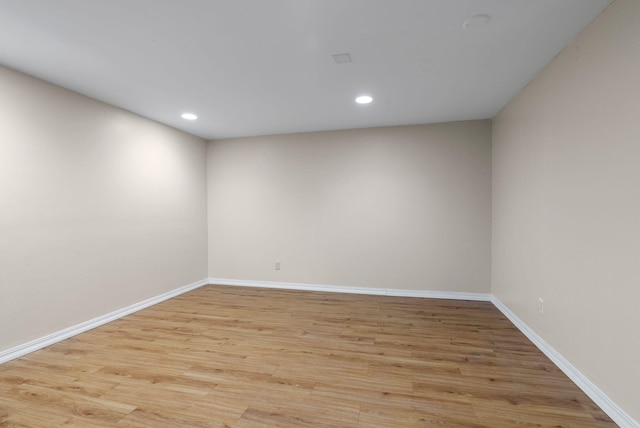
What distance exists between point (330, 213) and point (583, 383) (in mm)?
3173

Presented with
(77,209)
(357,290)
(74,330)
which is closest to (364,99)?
(357,290)

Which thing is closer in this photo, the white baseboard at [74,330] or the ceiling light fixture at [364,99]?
the white baseboard at [74,330]

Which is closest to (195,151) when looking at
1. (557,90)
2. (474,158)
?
(474,158)

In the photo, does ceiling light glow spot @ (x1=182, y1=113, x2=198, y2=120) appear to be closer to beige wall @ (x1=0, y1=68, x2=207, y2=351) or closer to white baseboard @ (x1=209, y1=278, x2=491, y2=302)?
beige wall @ (x1=0, y1=68, x2=207, y2=351)

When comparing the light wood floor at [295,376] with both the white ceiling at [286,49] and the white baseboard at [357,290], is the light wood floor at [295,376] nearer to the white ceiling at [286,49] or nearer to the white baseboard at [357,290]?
the white baseboard at [357,290]

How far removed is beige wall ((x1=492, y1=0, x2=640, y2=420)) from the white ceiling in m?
0.29

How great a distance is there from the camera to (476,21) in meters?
1.84

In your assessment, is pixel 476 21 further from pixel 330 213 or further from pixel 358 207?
pixel 330 213

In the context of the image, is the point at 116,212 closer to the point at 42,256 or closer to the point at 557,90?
the point at 42,256

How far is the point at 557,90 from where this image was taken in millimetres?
2289

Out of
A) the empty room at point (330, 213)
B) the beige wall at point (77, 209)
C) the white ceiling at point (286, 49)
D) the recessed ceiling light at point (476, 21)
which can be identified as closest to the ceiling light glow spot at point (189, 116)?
the empty room at point (330, 213)

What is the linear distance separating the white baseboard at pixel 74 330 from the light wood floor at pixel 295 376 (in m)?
0.09

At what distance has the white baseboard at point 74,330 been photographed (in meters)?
2.40

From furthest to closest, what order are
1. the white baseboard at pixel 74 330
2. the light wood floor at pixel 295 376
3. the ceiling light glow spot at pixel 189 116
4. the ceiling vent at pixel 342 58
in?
the ceiling light glow spot at pixel 189 116 < the white baseboard at pixel 74 330 < the ceiling vent at pixel 342 58 < the light wood floor at pixel 295 376
